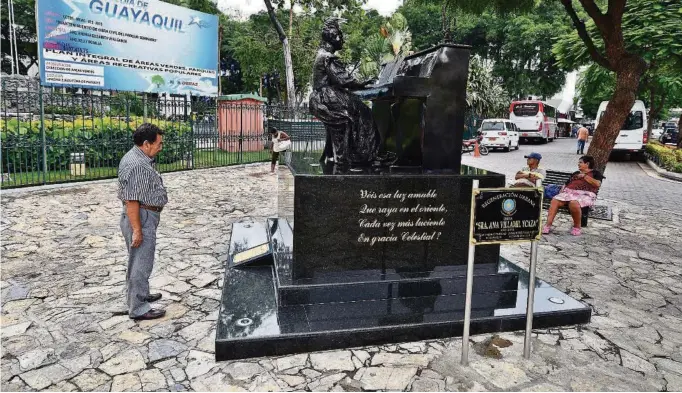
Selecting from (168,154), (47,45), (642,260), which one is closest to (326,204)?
(642,260)

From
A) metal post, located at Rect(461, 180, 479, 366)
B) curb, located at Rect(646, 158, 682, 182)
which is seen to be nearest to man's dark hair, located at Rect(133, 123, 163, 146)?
metal post, located at Rect(461, 180, 479, 366)

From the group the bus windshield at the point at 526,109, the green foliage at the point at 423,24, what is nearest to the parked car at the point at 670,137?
the bus windshield at the point at 526,109

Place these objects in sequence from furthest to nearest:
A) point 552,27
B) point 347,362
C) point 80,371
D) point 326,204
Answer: point 552,27
point 326,204
point 347,362
point 80,371

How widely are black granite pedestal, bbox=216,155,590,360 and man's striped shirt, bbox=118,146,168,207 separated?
1.15m

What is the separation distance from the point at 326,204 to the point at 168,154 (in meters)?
11.4

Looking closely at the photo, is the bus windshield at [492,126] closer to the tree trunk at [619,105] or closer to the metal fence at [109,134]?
the metal fence at [109,134]

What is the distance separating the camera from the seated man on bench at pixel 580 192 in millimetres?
7383

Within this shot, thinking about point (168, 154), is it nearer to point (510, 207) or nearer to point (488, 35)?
point (510, 207)

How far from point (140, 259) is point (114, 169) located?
9950mm

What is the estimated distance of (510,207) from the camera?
3404 mm

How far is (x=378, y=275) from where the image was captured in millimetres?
4488

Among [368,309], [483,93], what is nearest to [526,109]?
[483,93]

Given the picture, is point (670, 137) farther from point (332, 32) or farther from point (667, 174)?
point (332, 32)

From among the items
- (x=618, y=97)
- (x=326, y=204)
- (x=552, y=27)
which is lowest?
(x=326, y=204)
